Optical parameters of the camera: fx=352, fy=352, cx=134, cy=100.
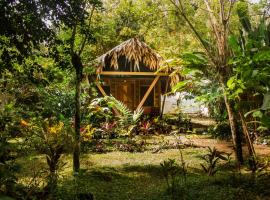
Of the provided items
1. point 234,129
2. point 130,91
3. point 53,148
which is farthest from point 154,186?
point 130,91

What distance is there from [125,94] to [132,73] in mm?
2900

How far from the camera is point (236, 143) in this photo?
771 cm

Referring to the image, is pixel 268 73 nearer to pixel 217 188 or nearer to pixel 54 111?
pixel 217 188

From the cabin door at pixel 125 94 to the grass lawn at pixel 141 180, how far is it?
9.32 meters

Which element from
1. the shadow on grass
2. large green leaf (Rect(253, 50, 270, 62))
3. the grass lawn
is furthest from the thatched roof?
large green leaf (Rect(253, 50, 270, 62))

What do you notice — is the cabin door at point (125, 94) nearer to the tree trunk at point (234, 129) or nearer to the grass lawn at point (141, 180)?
the grass lawn at point (141, 180)

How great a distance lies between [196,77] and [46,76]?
3.16 m

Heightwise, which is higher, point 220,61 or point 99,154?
point 220,61

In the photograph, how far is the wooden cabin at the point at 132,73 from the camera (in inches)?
584

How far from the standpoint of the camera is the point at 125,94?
19.6 metres

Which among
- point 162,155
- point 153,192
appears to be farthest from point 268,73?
point 162,155

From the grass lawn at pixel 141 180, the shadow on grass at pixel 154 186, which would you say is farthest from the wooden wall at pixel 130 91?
the shadow on grass at pixel 154 186

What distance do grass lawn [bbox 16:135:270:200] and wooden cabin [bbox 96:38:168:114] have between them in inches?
135

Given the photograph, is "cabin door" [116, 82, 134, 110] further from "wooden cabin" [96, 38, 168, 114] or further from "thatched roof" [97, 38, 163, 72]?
"thatched roof" [97, 38, 163, 72]
